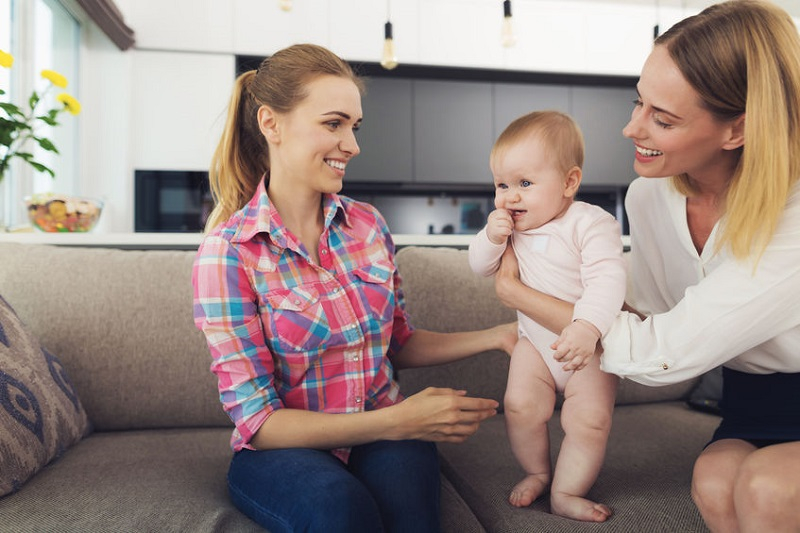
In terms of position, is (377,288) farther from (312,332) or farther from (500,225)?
(500,225)

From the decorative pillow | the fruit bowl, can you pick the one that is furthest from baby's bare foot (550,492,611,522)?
the fruit bowl

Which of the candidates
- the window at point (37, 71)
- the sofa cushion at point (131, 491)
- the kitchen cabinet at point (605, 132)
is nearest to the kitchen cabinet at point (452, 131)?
the kitchen cabinet at point (605, 132)

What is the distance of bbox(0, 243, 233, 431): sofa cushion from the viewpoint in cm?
150

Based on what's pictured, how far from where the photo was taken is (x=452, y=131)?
15.7ft

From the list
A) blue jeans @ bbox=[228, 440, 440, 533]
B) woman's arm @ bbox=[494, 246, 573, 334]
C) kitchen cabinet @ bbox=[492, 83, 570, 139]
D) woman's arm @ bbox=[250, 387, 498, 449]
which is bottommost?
blue jeans @ bbox=[228, 440, 440, 533]

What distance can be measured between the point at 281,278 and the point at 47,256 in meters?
0.74

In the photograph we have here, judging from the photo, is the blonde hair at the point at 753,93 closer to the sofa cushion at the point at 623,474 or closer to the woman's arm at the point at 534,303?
the woman's arm at the point at 534,303

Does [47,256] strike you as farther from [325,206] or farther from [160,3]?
[160,3]

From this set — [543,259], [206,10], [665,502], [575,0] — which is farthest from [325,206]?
[575,0]

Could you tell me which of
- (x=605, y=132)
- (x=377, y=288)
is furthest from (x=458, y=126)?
(x=377, y=288)

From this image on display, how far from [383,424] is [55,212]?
1842 millimetres

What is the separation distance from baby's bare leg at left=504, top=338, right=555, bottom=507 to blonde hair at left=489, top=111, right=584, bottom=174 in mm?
423

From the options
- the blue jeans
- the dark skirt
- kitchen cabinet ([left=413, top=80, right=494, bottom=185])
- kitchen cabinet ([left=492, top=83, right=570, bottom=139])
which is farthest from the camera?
kitchen cabinet ([left=492, top=83, right=570, bottom=139])

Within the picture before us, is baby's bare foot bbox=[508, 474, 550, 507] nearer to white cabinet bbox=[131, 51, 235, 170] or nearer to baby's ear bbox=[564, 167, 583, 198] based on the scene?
baby's ear bbox=[564, 167, 583, 198]
